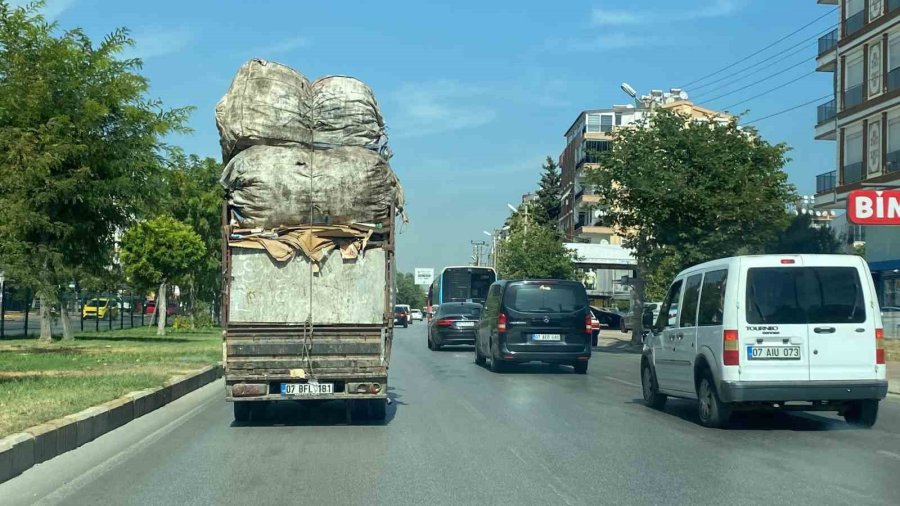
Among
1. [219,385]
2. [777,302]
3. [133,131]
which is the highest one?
[133,131]

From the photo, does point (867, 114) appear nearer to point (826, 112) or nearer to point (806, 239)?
point (826, 112)

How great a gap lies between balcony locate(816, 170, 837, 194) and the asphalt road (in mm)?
32409

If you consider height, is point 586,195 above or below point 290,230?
above

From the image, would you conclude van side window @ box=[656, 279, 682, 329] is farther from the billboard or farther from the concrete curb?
the billboard

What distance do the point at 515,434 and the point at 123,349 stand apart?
1669 cm

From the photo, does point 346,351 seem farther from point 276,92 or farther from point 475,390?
point 475,390

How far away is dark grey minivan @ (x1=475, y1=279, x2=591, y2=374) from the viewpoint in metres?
20.9

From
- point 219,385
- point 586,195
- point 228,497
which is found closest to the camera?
point 228,497

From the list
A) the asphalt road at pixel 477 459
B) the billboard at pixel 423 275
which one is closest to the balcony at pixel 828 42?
the asphalt road at pixel 477 459

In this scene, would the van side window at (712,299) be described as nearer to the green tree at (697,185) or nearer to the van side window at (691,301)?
the van side window at (691,301)

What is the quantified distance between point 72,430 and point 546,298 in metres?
12.5

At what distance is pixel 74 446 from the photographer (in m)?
10.2

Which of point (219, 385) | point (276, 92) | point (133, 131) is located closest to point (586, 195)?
point (133, 131)

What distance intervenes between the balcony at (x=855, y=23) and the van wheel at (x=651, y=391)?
108 ft
